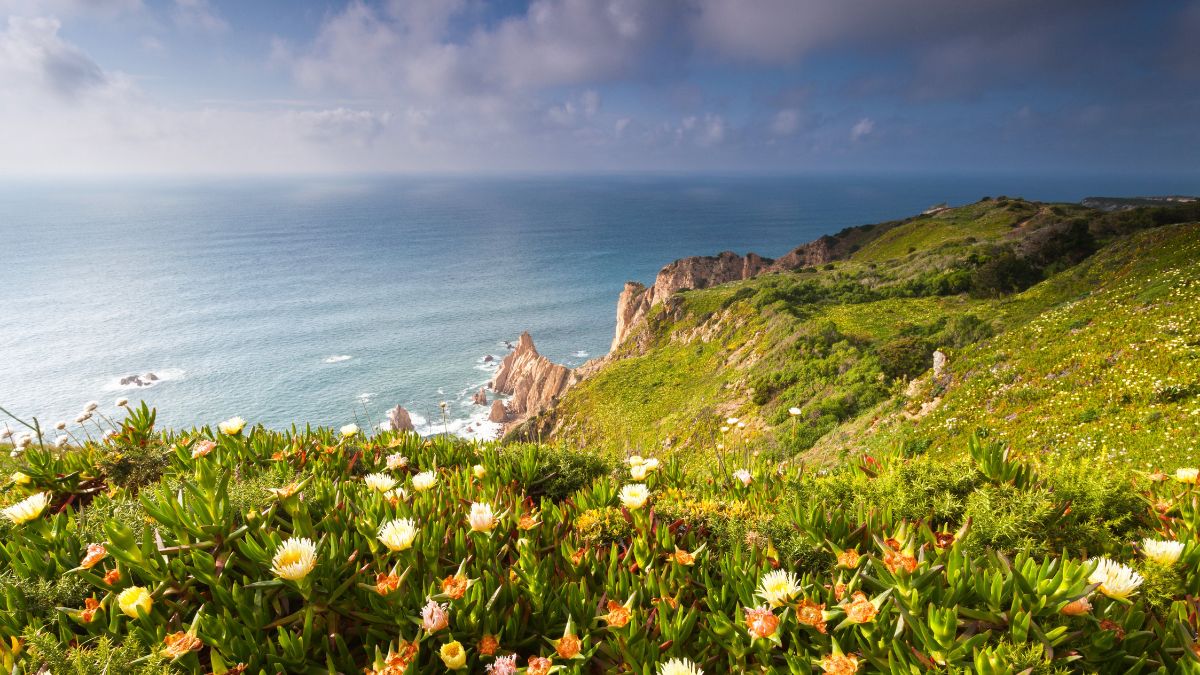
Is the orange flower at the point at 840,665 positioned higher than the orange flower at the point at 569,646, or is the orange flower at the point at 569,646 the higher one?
the orange flower at the point at 840,665

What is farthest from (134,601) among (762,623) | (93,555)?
(762,623)

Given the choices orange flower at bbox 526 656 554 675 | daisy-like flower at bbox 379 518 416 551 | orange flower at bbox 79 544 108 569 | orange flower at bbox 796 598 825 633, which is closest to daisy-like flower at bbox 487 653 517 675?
orange flower at bbox 526 656 554 675

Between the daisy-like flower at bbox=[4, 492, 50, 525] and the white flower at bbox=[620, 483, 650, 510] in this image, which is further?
the white flower at bbox=[620, 483, 650, 510]

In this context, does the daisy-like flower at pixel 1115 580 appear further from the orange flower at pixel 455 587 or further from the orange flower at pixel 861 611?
→ the orange flower at pixel 455 587

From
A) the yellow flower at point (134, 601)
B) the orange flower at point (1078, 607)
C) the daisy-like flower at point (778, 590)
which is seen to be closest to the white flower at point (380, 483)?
the yellow flower at point (134, 601)

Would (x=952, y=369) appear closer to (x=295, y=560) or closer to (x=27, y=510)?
(x=295, y=560)

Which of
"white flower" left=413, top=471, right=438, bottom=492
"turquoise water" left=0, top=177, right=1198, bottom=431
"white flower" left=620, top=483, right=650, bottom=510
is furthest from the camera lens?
"turquoise water" left=0, top=177, right=1198, bottom=431

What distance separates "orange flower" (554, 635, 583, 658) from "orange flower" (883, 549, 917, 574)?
1.45m

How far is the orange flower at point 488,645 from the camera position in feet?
8.05

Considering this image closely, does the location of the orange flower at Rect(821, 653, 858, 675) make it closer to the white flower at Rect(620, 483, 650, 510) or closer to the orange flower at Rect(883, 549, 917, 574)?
the orange flower at Rect(883, 549, 917, 574)

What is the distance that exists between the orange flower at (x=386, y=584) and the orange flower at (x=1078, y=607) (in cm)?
287

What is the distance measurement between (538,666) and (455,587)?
561 millimetres

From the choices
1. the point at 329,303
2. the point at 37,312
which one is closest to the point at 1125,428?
the point at 329,303

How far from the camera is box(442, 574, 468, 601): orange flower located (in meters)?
2.54
